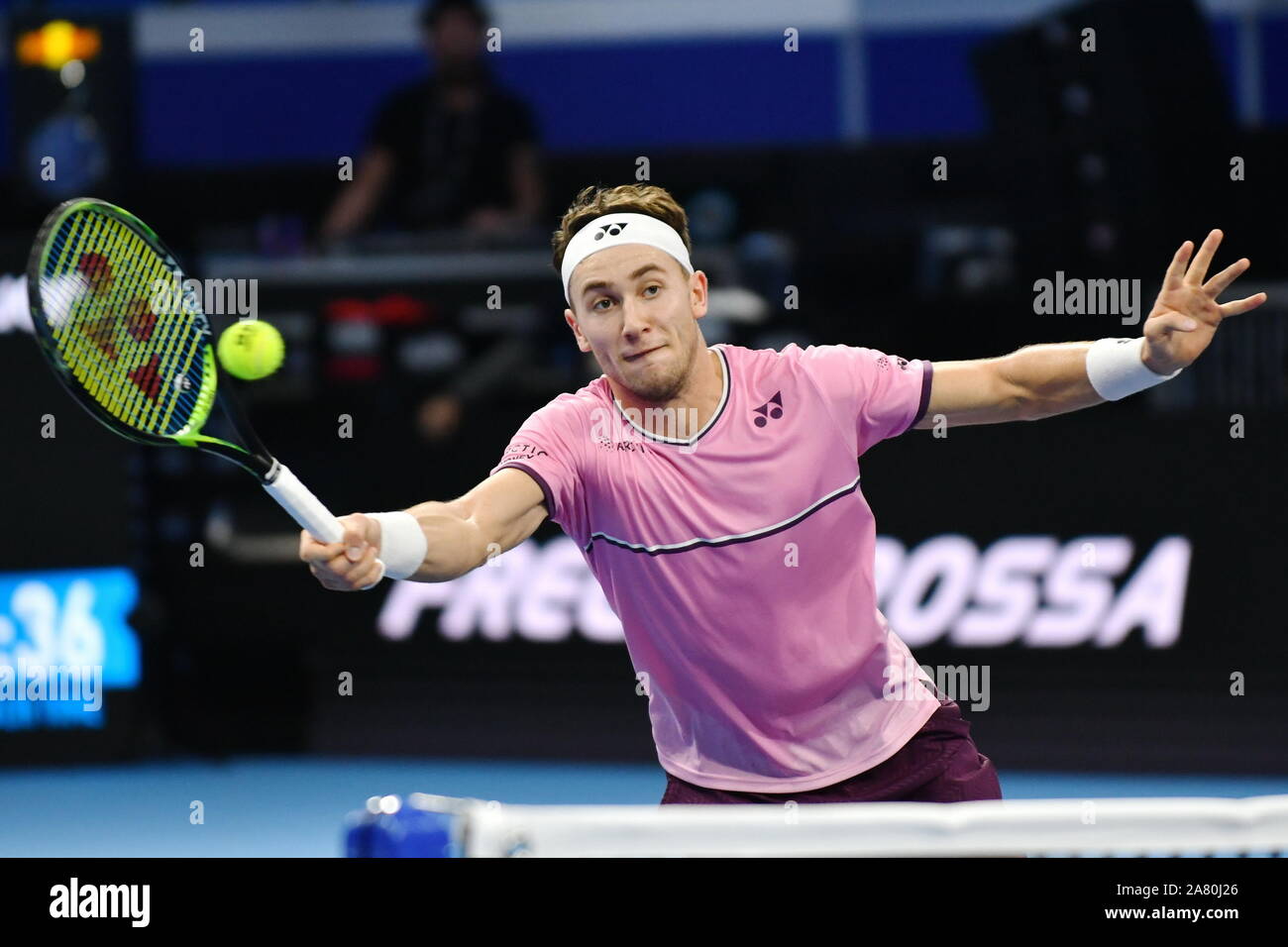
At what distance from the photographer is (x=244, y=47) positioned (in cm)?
1440

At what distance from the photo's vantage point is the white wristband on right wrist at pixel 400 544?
333cm

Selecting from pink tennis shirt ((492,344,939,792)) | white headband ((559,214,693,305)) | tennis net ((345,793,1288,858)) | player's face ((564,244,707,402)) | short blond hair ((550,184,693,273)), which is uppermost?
short blond hair ((550,184,693,273))

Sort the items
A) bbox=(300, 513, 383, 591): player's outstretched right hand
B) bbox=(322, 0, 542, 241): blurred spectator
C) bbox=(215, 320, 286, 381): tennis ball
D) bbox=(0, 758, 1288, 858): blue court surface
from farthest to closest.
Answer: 1. bbox=(322, 0, 542, 241): blurred spectator
2. bbox=(0, 758, 1288, 858): blue court surface
3. bbox=(215, 320, 286, 381): tennis ball
4. bbox=(300, 513, 383, 591): player's outstretched right hand

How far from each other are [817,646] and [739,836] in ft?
4.84

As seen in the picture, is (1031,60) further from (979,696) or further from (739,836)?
(739,836)

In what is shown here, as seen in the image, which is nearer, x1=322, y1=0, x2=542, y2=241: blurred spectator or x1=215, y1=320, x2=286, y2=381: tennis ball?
x1=215, y1=320, x2=286, y2=381: tennis ball

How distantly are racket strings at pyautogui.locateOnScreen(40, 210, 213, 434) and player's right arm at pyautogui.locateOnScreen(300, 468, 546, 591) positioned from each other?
0.48 metres

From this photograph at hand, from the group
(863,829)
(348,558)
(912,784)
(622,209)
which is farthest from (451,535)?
(863,829)

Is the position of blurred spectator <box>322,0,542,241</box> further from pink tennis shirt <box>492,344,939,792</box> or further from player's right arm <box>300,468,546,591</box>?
player's right arm <box>300,468,546,591</box>

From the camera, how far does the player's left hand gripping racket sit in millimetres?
3312

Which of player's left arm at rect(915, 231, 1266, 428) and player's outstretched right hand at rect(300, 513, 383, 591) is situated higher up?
player's left arm at rect(915, 231, 1266, 428)

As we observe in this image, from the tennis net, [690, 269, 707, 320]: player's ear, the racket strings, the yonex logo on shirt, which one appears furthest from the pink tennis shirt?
the tennis net

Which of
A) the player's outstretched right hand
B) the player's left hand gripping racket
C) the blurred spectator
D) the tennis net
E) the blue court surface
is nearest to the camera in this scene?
the tennis net
